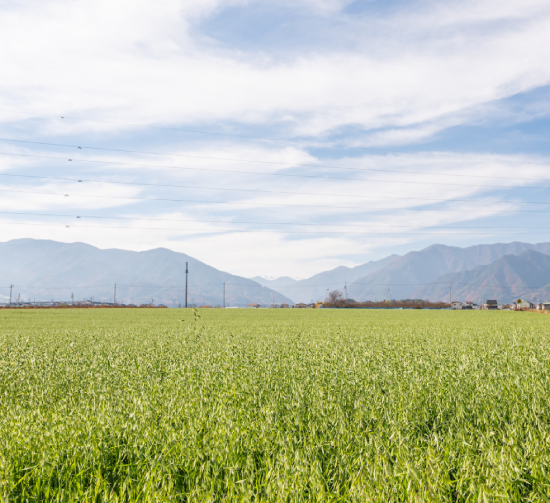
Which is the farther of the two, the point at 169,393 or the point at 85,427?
the point at 169,393

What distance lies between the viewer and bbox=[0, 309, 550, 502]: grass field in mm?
3564

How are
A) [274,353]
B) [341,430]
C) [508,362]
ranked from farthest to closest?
[274,353] < [508,362] < [341,430]

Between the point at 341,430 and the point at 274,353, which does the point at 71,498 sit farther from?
the point at 274,353

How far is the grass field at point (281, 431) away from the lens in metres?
3.56

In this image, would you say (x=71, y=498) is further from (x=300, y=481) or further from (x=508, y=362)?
(x=508, y=362)

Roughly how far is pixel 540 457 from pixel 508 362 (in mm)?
5552

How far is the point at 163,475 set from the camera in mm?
3789

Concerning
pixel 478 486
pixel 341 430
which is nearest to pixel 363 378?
pixel 341 430

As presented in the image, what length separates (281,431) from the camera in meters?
4.93

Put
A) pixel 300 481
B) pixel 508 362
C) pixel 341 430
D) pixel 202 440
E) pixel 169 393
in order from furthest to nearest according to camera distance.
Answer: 1. pixel 508 362
2. pixel 169 393
3. pixel 341 430
4. pixel 202 440
5. pixel 300 481

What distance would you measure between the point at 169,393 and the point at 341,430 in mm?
3077

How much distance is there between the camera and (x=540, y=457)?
3973mm

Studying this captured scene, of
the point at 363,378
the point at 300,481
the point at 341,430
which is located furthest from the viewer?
the point at 363,378

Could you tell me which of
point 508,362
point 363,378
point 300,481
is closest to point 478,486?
point 300,481
